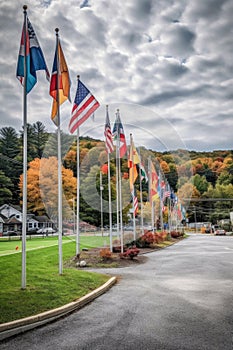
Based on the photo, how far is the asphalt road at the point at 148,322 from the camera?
512 cm

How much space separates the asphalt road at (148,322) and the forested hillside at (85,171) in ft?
56.5

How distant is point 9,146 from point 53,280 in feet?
201

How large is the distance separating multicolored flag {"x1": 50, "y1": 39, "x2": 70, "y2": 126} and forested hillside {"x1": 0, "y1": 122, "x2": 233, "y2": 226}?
572 inches

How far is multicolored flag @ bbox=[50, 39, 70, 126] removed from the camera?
35.6 ft

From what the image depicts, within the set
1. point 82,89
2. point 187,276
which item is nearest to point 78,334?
point 187,276

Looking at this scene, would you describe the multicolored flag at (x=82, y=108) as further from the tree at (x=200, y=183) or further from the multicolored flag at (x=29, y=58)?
the tree at (x=200, y=183)

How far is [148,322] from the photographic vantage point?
6230 millimetres

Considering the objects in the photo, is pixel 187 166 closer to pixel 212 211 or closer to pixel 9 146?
pixel 9 146

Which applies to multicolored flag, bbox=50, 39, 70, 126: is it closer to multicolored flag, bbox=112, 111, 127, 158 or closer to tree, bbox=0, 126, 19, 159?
multicolored flag, bbox=112, 111, 127, 158

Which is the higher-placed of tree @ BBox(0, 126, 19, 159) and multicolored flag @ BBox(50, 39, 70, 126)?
tree @ BBox(0, 126, 19, 159)

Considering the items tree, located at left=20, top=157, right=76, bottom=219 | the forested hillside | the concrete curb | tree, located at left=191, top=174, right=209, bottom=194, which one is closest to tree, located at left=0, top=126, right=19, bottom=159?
the forested hillside

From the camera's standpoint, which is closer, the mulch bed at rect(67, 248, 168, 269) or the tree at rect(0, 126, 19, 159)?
the mulch bed at rect(67, 248, 168, 269)

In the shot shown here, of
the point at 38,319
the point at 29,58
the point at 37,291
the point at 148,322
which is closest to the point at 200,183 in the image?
the point at 29,58

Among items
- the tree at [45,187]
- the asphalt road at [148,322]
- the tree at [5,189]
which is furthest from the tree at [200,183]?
the asphalt road at [148,322]
